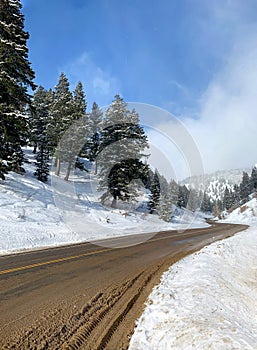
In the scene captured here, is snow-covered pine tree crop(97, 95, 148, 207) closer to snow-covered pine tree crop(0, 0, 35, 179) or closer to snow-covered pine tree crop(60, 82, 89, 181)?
snow-covered pine tree crop(60, 82, 89, 181)

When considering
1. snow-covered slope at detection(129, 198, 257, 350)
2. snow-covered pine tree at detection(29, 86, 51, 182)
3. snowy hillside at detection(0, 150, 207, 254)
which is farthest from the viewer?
snow-covered pine tree at detection(29, 86, 51, 182)

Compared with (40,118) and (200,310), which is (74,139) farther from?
(200,310)

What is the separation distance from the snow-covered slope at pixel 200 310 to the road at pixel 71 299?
375mm

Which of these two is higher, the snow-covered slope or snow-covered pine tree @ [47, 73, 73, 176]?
snow-covered pine tree @ [47, 73, 73, 176]

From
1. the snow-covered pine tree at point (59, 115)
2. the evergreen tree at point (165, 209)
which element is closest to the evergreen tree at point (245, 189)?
the evergreen tree at point (165, 209)

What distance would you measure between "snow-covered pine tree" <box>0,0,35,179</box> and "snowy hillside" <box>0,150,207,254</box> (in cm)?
319

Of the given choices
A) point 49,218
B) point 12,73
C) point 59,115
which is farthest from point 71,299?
point 59,115

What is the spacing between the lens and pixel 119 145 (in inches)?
1040

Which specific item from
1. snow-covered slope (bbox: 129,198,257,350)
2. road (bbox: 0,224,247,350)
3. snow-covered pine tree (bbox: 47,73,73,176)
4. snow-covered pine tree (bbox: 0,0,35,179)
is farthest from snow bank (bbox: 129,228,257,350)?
snow-covered pine tree (bbox: 47,73,73,176)

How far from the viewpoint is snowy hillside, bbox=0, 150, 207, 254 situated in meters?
12.3

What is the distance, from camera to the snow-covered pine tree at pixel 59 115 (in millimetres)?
30234

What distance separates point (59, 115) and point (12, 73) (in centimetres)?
1649

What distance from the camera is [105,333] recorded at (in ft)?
12.1

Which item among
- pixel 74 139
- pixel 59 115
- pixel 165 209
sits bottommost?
pixel 165 209
